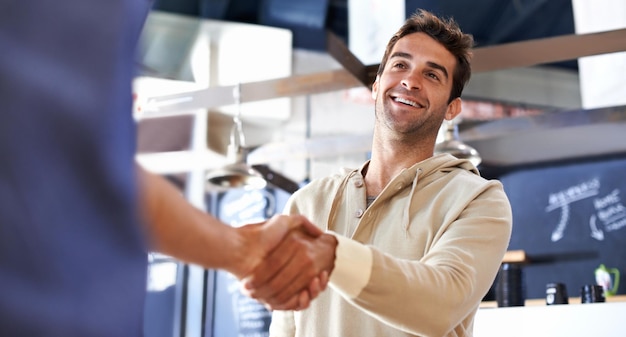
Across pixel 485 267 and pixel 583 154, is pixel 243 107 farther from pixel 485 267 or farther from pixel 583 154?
pixel 485 267

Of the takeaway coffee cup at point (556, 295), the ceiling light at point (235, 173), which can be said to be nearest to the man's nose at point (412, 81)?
the ceiling light at point (235, 173)

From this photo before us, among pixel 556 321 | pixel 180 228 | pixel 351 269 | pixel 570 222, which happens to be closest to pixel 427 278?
pixel 351 269

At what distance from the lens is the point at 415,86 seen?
6.45 feet

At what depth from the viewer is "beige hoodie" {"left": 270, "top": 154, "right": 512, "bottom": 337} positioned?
1328mm

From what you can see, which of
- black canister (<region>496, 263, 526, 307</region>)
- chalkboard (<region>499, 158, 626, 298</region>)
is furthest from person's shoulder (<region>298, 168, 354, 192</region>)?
→ chalkboard (<region>499, 158, 626, 298</region>)

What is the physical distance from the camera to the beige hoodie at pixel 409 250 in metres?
1.33

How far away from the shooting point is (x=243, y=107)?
295 inches

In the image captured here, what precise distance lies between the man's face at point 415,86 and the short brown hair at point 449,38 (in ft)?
0.06

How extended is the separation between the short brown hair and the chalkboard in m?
5.20

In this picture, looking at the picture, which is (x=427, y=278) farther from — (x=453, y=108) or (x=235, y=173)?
(x=235, y=173)

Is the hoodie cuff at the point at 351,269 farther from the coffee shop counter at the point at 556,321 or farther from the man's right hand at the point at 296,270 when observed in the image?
the coffee shop counter at the point at 556,321

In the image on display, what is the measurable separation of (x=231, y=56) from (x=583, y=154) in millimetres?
3579

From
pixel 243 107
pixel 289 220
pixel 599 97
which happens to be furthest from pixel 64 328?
pixel 243 107

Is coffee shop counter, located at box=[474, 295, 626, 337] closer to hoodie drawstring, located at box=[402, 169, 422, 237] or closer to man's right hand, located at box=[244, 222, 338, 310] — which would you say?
hoodie drawstring, located at box=[402, 169, 422, 237]
